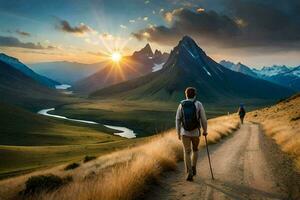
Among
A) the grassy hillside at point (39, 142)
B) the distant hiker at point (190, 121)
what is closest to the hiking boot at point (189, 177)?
the distant hiker at point (190, 121)

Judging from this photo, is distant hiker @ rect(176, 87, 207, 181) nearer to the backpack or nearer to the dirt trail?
the backpack

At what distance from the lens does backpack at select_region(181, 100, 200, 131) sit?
46.8 ft

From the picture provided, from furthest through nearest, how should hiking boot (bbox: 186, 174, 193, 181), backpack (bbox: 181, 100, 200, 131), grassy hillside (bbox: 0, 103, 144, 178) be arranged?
grassy hillside (bbox: 0, 103, 144, 178) → hiking boot (bbox: 186, 174, 193, 181) → backpack (bbox: 181, 100, 200, 131)

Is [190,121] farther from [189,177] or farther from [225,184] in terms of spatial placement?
[225,184]

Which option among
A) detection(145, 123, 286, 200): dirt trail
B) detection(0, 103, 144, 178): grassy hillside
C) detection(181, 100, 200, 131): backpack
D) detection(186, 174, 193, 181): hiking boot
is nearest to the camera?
detection(145, 123, 286, 200): dirt trail

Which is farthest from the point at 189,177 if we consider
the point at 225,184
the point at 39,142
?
the point at 39,142

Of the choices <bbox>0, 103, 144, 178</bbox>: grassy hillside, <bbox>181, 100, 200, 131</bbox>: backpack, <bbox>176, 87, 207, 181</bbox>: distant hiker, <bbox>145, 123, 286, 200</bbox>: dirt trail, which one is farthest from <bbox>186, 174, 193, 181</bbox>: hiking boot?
<bbox>0, 103, 144, 178</bbox>: grassy hillside

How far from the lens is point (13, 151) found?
80.0 metres

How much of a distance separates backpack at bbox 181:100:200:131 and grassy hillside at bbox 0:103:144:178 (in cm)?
5199

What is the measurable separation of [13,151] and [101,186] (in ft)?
246

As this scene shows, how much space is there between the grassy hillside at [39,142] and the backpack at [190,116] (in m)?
52.0

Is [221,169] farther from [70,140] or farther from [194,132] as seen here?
[70,140]

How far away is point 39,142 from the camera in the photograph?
115 metres

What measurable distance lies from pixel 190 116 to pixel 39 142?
107 metres
